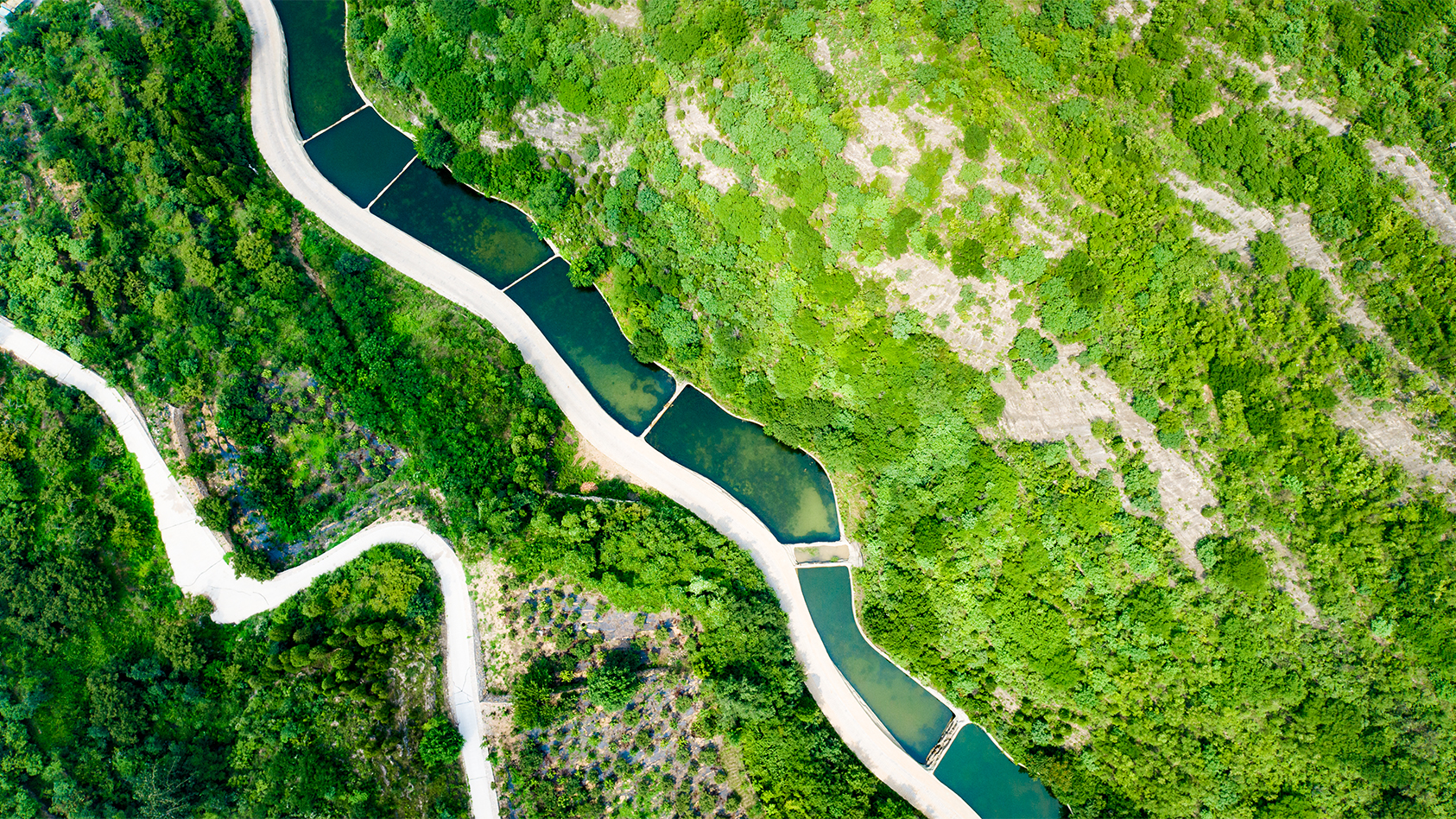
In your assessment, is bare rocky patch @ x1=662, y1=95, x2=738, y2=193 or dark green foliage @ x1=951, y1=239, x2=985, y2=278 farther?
bare rocky patch @ x1=662, y1=95, x2=738, y2=193

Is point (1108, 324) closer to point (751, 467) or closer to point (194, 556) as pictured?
point (751, 467)

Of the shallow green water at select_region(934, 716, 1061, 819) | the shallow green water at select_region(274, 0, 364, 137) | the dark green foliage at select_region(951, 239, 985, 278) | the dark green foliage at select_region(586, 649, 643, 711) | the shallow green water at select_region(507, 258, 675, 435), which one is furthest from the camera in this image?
the shallow green water at select_region(274, 0, 364, 137)

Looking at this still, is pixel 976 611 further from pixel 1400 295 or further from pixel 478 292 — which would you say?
pixel 478 292

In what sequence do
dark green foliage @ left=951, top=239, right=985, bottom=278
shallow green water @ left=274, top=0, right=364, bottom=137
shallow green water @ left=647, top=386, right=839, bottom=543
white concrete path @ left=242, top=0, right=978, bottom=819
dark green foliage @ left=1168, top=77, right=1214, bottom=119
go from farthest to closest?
shallow green water @ left=274, top=0, right=364, bottom=137, shallow green water @ left=647, top=386, right=839, bottom=543, white concrete path @ left=242, top=0, right=978, bottom=819, dark green foliage @ left=1168, top=77, right=1214, bottom=119, dark green foliage @ left=951, top=239, right=985, bottom=278

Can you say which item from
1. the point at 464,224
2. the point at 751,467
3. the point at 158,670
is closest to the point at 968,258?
the point at 751,467

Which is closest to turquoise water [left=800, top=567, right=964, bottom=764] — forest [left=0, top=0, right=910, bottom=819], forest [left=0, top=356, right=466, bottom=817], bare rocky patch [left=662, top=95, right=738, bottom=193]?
forest [left=0, top=0, right=910, bottom=819]

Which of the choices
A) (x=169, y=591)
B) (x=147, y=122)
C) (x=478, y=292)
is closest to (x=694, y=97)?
(x=478, y=292)

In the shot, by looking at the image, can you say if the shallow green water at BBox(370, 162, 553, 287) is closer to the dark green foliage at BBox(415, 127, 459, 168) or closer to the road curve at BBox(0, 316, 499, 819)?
the dark green foliage at BBox(415, 127, 459, 168)
